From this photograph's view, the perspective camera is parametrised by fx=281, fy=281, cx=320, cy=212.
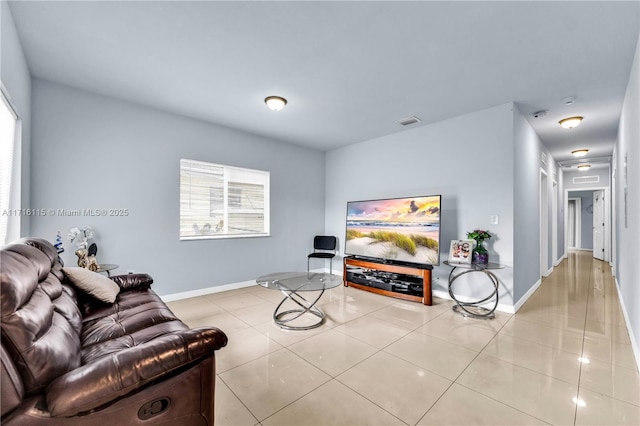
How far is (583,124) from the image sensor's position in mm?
4281

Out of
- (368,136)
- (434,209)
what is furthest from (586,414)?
(368,136)

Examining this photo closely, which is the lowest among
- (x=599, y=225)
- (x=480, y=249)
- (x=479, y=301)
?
(x=479, y=301)

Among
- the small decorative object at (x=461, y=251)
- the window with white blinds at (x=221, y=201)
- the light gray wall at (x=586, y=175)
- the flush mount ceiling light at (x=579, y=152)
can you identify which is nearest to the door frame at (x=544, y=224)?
the flush mount ceiling light at (x=579, y=152)

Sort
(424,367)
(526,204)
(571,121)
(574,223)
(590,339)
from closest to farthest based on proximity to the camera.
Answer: (424,367), (590,339), (571,121), (526,204), (574,223)

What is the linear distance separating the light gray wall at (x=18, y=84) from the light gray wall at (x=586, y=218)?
1365 cm

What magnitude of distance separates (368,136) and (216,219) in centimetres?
300

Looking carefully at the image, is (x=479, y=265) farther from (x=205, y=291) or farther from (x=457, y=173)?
(x=205, y=291)

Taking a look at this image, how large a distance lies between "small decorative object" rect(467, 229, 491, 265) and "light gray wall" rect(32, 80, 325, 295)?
10.6 feet

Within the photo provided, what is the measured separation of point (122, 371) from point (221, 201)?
12.2ft

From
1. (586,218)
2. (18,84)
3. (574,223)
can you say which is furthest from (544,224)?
(18,84)

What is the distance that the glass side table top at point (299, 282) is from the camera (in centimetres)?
301

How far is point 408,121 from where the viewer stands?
4.26 meters

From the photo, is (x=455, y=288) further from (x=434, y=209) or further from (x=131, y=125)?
(x=131, y=125)

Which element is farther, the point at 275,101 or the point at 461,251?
the point at 461,251
